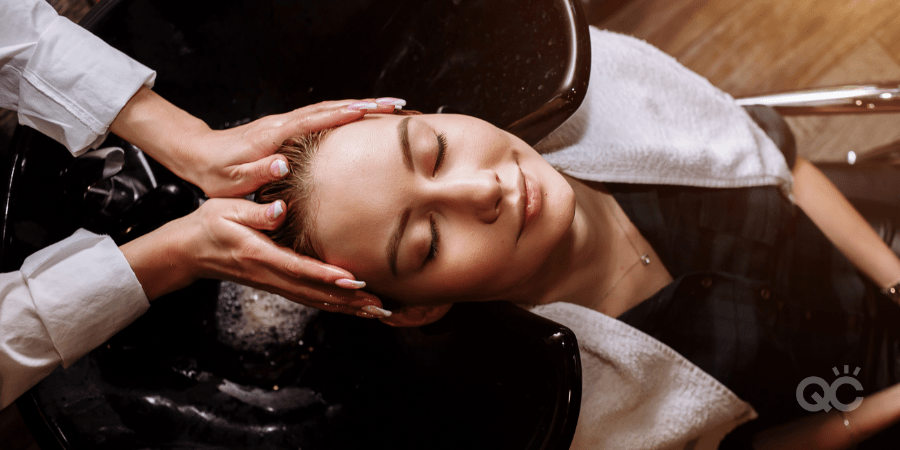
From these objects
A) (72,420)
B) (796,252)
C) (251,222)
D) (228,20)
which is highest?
(228,20)

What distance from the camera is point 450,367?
86 cm

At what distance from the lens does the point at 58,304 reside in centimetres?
64

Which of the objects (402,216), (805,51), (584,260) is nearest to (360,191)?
(402,216)

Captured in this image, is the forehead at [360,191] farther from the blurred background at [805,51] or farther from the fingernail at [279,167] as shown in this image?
the blurred background at [805,51]

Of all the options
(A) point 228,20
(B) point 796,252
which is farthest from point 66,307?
(B) point 796,252

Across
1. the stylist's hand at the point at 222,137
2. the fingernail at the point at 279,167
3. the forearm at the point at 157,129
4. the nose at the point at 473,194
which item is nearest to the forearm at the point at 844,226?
the nose at the point at 473,194

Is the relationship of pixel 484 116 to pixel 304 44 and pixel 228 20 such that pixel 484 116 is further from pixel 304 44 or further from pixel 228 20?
pixel 228 20

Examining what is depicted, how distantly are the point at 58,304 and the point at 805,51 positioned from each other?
6.30ft

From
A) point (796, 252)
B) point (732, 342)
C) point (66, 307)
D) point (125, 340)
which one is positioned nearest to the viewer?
point (66, 307)

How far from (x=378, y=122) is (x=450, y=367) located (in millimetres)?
441

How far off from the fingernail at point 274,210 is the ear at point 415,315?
0.75ft

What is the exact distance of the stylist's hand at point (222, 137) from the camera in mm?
669

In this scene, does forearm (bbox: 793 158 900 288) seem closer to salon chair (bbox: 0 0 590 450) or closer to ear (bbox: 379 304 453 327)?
salon chair (bbox: 0 0 590 450)

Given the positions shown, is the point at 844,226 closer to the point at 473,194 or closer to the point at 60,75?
the point at 473,194
